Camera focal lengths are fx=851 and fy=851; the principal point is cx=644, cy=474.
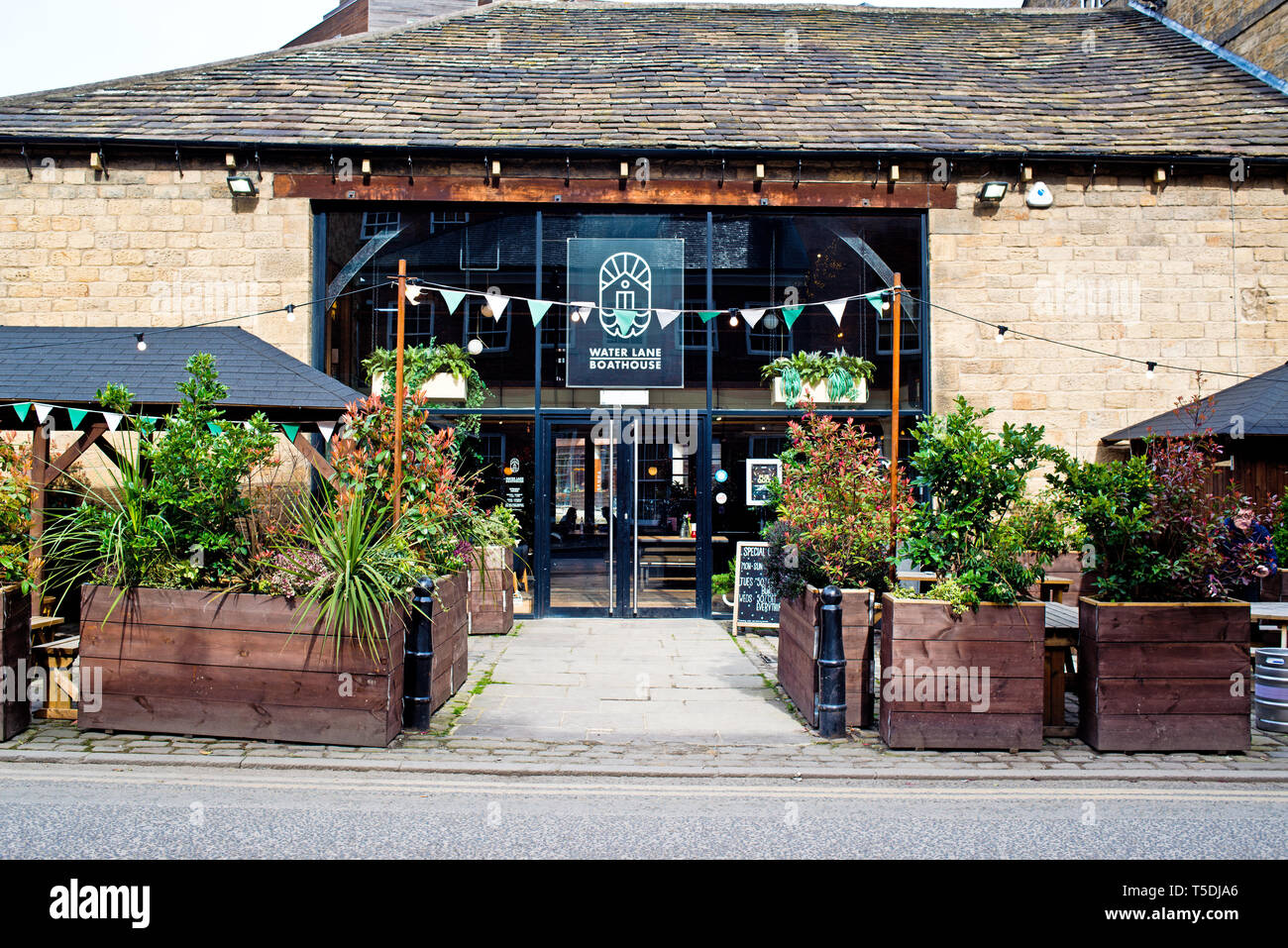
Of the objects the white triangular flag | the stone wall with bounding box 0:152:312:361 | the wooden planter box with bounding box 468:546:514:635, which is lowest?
the wooden planter box with bounding box 468:546:514:635

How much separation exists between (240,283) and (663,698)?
8.41m

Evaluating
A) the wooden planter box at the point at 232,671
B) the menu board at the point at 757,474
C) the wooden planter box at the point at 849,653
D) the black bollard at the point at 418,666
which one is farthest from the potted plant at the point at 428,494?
the menu board at the point at 757,474

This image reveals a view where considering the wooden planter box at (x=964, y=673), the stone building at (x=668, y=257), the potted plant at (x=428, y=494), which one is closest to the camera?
the wooden planter box at (x=964, y=673)

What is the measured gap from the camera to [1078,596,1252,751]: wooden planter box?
613cm

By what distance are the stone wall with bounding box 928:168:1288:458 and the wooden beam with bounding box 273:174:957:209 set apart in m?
1.24

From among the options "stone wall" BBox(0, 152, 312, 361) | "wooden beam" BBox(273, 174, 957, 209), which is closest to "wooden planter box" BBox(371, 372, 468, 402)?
"stone wall" BBox(0, 152, 312, 361)

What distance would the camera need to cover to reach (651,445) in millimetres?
11945

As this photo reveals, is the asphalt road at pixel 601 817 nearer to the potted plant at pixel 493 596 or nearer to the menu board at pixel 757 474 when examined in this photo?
the potted plant at pixel 493 596

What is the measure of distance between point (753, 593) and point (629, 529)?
1.92m

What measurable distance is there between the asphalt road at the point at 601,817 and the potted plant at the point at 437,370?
6.53 metres

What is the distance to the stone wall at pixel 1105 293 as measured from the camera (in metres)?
12.0

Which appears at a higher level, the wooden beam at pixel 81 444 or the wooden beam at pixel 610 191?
the wooden beam at pixel 610 191

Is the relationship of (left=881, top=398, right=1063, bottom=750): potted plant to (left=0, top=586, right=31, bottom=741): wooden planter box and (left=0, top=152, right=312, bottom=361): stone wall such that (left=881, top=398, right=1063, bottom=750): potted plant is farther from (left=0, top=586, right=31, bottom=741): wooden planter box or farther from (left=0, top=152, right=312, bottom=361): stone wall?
(left=0, top=152, right=312, bottom=361): stone wall

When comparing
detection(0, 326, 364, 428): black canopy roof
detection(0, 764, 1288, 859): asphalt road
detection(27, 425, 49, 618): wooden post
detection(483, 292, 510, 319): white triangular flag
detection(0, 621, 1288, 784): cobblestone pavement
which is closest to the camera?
detection(0, 764, 1288, 859): asphalt road
